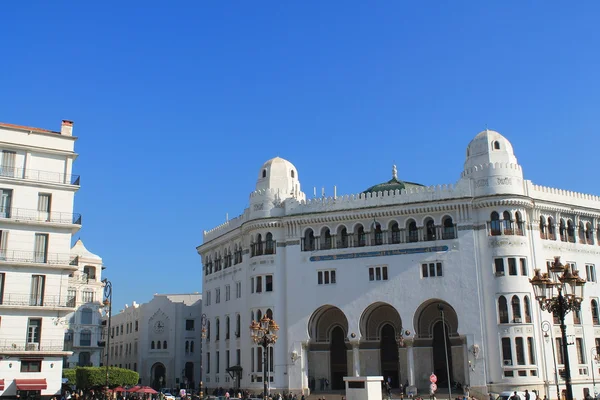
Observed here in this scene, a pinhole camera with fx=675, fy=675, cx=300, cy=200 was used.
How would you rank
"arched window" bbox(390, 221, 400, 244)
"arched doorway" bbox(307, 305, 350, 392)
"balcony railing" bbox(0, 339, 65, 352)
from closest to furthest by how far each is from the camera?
"balcony railing" bbox(0, 339, 65, 352), "arched window" bbox(390, 221, 400, 244), "arched doorway" bbox(307, 305, 350, 392)

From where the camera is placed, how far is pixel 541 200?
166 feet

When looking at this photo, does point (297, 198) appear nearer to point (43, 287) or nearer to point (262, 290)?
point (262, 290)

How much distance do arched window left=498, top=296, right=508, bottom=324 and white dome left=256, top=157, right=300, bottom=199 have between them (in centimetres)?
1906

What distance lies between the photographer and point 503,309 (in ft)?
156

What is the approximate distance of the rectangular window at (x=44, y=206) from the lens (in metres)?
40.6

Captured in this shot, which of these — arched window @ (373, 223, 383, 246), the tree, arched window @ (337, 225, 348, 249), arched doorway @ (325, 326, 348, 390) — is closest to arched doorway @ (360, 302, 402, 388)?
arched doorway @ (325, 326, 348, 390)

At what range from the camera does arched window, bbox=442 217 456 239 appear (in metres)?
50.0

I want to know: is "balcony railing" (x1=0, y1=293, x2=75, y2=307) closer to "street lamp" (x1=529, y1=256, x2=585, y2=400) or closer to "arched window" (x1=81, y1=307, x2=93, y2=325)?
"arched window" (x1=81, y1=307, x2=93, y2=325)

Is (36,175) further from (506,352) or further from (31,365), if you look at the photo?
(506,352)

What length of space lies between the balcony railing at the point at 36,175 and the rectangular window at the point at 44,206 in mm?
961

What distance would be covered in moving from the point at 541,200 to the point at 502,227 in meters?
4.33

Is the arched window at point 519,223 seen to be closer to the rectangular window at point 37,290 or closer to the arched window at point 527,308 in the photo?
the arched window at point 527,308

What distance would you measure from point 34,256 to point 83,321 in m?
28.0

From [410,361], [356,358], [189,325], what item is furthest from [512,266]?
[189,325]
